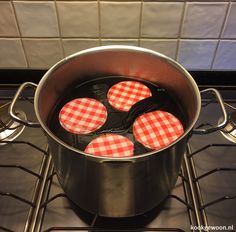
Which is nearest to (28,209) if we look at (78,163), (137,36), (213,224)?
(78,163)

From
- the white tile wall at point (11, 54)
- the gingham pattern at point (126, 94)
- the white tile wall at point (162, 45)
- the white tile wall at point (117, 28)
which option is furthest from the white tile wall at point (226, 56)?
the white tile wall at point (11, 54)

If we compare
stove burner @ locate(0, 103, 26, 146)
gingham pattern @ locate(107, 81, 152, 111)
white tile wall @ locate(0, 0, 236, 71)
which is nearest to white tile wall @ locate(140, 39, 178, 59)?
white tile wall @ locate(0, 0, 236, 71)

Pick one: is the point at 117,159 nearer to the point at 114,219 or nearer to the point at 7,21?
the point at 114,219

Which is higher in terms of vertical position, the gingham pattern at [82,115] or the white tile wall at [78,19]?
the white tile wall at [78,19]

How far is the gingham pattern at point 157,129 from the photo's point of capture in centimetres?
62

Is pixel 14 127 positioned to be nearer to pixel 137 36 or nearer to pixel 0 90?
pixel 0 90

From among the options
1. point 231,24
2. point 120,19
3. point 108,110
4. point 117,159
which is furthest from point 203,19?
point 117,159

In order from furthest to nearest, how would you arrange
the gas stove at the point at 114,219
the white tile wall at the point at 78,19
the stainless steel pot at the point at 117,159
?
1. the white tile wall at the point at 78,19
2. the gas stove at the point at 114,219
3. the stainless steel pot at the point at 117,159

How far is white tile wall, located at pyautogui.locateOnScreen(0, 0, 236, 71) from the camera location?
0.69m

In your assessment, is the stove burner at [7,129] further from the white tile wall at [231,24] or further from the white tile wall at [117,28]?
the white tile wall at [231,24]

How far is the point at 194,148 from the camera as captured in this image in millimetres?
703

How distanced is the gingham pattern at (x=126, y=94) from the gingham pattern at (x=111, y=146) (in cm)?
10

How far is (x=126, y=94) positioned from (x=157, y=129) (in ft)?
0.41

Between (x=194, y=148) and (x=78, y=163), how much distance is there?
34cm
